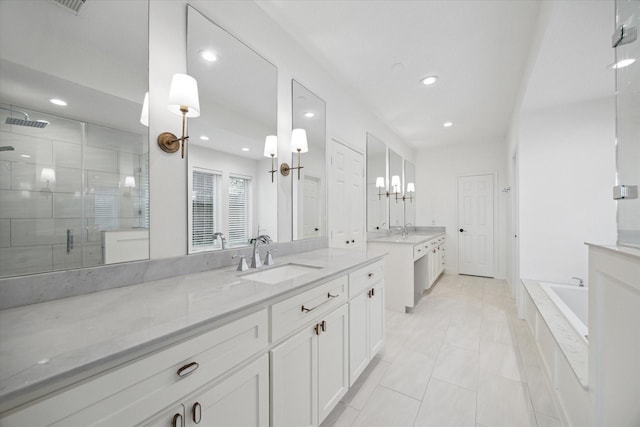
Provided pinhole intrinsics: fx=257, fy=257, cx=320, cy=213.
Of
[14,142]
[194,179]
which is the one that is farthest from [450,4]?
[14,142]

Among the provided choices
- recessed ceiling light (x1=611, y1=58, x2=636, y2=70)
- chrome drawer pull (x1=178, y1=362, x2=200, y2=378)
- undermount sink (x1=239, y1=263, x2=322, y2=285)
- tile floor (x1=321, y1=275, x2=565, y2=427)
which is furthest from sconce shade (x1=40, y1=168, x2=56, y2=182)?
recessed ceiling light (x1=611, y1=58, x2=636, y2=70)

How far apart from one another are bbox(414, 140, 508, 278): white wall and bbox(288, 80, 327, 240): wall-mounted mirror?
376 cm

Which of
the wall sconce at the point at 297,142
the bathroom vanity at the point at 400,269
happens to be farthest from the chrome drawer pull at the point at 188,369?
the bathroom vanity at the point at 400,269

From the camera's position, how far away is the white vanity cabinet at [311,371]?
108 cm

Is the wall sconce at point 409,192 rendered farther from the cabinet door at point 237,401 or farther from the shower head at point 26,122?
the shower head at point 26,122

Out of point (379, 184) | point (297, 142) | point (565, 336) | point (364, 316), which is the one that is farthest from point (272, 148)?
point (565, 336)

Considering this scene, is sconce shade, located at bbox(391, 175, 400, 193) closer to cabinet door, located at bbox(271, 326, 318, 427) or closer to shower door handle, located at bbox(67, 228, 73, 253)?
cabinet door, located at bbox(271, 326, 318, 427)

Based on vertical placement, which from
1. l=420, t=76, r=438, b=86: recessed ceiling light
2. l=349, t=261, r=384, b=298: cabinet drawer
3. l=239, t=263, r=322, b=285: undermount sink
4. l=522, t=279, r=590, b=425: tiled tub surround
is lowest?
l=522, t=279, r=590, b=425: tiled tub surround

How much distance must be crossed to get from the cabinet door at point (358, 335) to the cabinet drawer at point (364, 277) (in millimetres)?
56

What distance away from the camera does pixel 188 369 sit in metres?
0.74

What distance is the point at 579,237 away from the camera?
2764mm

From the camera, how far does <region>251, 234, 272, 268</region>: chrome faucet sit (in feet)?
5.17

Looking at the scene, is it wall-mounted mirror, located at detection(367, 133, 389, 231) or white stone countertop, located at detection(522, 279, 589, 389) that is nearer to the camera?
white stone countertop, located at detection(522, 279, 589, 389)

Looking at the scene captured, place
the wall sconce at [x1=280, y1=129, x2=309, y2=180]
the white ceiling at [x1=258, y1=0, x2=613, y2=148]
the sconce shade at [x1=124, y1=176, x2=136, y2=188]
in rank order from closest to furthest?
the sconce shade at [x1=124, y1=176, x2=136, y2=188] → the white ceiling at [x1=258, y1=0, x2=613, y2=148] → the wall sconce at [x1=280, y1=129, x2=309, y2=180]
